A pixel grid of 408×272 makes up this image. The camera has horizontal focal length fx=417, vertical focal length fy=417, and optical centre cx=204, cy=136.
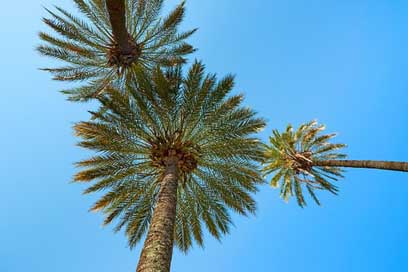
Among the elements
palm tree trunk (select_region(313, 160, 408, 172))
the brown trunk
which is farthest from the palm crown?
palm tree trunk (select_region(313, 160, 408, 172))

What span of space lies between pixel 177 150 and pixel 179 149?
66mm

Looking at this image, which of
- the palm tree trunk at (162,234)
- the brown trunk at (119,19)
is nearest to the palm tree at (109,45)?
the brown trunk at (119,19)

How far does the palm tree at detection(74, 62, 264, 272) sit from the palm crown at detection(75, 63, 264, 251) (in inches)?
1.1

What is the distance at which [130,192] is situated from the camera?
12.6m

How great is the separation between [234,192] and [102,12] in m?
7.58

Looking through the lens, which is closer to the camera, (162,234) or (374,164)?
(162,234)

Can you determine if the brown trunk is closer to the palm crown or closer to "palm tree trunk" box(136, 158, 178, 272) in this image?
the palm crown

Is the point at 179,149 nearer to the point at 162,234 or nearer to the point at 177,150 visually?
the point at 177,150

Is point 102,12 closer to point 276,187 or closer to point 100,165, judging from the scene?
point 100,165

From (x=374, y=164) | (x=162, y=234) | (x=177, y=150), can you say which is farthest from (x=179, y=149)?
(x=374, y=164)

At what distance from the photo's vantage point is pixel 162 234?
869 cm

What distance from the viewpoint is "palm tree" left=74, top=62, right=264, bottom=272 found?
11.7 m

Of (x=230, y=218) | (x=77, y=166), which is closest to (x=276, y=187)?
(x=230, y=218)

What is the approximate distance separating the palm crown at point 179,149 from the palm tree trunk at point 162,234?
141 cm
